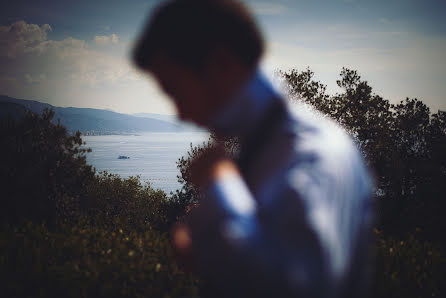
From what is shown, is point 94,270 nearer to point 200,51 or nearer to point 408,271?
point 200,51

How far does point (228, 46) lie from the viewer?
162 cm

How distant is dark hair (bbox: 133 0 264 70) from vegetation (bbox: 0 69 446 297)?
1.84 metres

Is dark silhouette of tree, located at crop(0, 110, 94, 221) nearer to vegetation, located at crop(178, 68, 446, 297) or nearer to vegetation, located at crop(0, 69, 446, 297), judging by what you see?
vegetation, located at crop(0, 69, 446, 297)

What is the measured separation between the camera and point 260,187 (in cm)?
112

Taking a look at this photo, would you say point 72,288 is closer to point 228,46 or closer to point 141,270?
point 141,270

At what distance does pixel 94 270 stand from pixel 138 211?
125 ft

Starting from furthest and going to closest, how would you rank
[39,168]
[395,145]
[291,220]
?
[395,145], [39,168], [291,220]

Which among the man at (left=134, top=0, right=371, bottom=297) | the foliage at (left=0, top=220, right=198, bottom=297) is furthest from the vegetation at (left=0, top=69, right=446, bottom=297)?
the man at (left=134, top=0, right=371, bottom=297)

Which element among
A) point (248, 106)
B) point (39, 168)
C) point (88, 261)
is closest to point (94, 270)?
point (88, 261)

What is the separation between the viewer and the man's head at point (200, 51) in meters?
1.59

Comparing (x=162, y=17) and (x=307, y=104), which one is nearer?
(x=162, y=17)

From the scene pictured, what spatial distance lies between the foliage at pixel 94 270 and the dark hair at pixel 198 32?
1.84 m

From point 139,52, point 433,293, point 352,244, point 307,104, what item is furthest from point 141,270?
point 307,104

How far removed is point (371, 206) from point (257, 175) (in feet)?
1.89
